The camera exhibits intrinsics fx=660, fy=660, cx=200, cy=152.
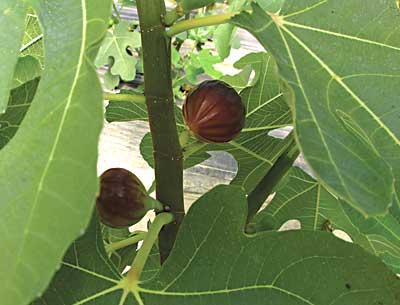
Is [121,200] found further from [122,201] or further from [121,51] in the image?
[121,51]

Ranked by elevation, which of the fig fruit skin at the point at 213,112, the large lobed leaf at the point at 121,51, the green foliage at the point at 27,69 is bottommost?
the large lobed leaf at the point at 121,51

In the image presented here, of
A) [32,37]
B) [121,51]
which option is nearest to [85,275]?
[32,37]

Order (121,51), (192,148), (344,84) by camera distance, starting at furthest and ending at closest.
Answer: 1. (121,51)
2. (192,148)
3. (344,84)

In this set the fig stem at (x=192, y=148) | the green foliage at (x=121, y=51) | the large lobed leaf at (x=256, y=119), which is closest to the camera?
the fig stem at (x=192, y=148)

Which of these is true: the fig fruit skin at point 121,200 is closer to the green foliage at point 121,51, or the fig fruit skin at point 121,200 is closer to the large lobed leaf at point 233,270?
the large lobed leaf at point 233,270

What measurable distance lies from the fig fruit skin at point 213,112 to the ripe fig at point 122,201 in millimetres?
67

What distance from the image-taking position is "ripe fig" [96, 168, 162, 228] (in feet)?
1.66

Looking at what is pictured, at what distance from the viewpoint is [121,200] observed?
504mm

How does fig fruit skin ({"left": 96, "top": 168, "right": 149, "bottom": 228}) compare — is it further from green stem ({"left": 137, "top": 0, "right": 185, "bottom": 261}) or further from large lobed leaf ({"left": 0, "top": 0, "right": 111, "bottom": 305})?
large lobed leaf ({"left": 0, "top": 0, "right": 111, "bottom": 305})

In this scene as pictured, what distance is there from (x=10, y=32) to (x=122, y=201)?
0.49 feet

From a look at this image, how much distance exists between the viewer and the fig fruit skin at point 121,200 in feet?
1.66

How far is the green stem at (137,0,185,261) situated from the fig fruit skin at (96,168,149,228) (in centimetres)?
2

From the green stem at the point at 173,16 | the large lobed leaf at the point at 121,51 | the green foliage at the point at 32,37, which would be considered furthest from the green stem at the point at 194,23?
the large lobed leaf at the point at 121,51

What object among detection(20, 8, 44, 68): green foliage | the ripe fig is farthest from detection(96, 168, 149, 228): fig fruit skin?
detection(20, 8, 44, 68): green foliage
